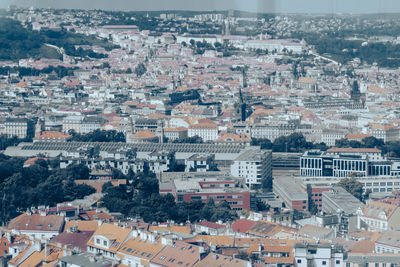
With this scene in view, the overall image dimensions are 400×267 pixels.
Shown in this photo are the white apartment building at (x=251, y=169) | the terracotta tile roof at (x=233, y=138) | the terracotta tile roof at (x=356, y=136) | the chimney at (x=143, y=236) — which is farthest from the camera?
the terracotta tile roof at (x=356, y=136)

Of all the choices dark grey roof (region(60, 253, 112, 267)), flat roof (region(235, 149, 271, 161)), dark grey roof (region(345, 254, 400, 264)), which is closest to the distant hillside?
flat roof (region(235, 149, 271, 161))

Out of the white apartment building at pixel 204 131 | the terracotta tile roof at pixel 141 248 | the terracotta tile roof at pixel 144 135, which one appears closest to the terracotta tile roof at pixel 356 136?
the white apartment building at pixel 204 131

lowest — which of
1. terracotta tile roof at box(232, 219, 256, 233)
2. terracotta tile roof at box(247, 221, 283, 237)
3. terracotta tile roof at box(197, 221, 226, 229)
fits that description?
terracotta tile roof at box(197, 221, 226, 229)

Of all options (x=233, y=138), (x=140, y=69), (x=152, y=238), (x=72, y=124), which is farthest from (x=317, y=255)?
(x=140, y=69)

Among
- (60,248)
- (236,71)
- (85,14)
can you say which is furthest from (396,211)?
(85,14)

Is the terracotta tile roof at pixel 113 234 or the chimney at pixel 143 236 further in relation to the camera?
the terracotta tile roof at pixel 113 234

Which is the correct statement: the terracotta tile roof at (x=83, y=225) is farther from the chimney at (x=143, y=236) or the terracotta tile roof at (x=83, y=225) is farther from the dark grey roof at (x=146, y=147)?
the dark grey roof at (x=146, y=147)

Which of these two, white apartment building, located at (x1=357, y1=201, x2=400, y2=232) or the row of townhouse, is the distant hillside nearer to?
the row of townhouse
